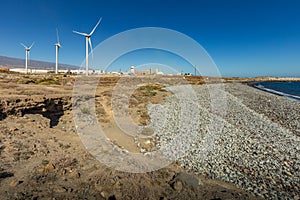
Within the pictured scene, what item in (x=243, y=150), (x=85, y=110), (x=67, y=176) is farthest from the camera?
(x=85, y=110)

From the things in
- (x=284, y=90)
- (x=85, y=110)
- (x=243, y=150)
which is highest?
(x=284, y=90)

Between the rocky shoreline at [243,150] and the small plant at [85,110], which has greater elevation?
the small plant at [85,110]

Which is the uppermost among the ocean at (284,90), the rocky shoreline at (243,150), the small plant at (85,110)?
the ocean at (284,90)

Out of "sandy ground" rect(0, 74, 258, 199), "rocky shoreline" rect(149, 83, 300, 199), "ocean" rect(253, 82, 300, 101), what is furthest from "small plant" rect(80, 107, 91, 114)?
"ocean" rect(253, 82, 300, 101)

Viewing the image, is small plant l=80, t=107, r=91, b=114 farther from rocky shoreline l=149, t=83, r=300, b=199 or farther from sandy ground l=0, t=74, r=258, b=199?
rocky shoreline l=149, t=83, r=300, b=199

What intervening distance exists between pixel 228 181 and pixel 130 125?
688 cm

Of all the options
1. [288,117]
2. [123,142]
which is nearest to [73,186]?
[123,142]

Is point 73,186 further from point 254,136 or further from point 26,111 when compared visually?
point 254,136

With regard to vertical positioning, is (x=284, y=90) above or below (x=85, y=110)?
above

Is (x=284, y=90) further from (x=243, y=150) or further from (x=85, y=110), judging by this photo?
(x=85, y=110)

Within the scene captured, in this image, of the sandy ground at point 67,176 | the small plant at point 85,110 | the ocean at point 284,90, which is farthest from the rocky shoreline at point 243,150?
the ocean at point 284,90

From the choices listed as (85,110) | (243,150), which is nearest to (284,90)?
(243,150)

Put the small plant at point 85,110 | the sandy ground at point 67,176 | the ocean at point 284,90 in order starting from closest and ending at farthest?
the sandy ground at point 67,176 → the small plant at point 85,110 → the ocean at point 284,90

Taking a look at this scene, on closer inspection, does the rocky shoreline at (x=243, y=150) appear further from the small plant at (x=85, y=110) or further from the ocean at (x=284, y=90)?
the ocean at (x=284, y=90)
